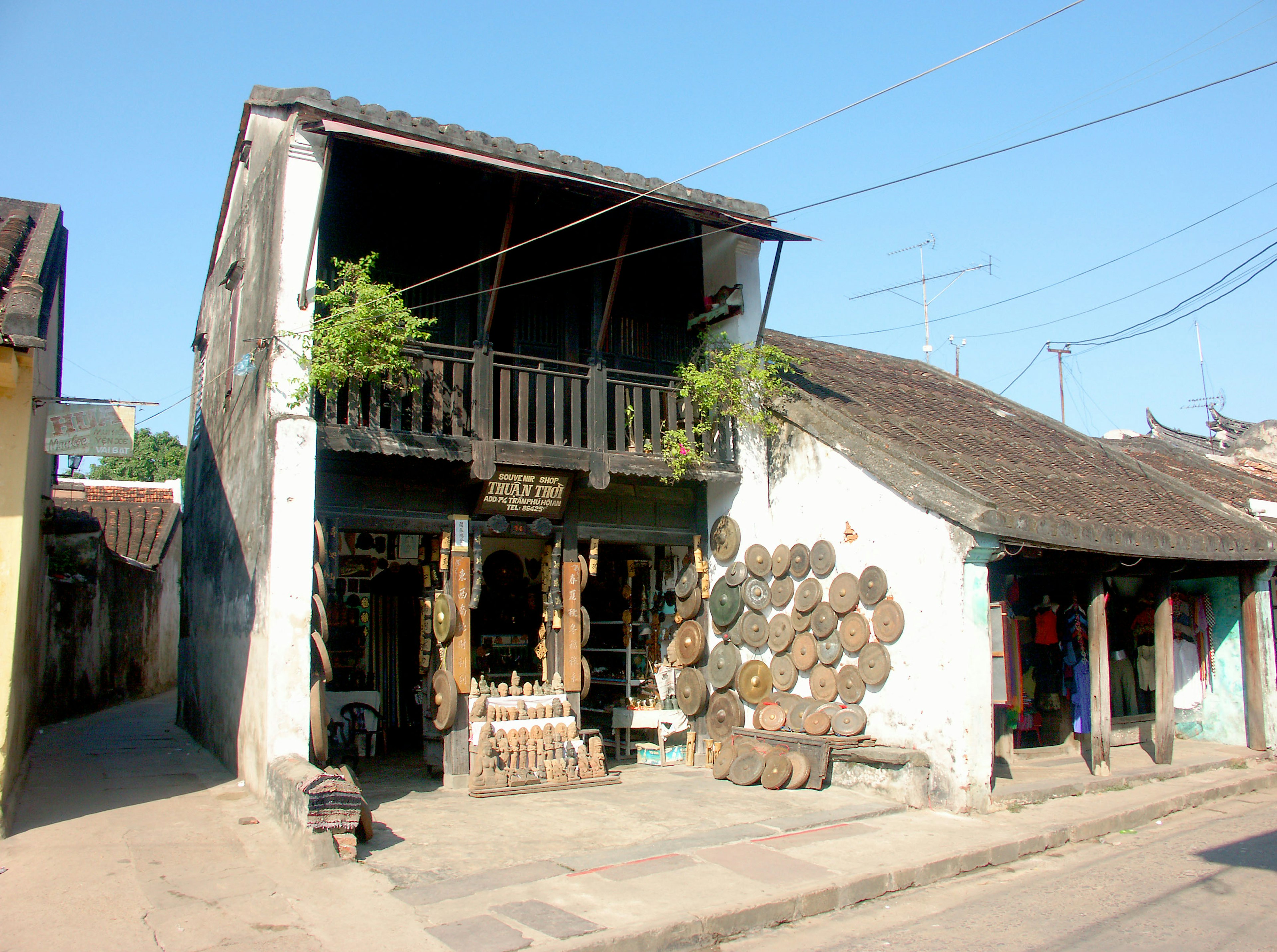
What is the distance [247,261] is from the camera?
10633 millimetres

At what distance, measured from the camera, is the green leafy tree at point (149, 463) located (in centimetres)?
3981

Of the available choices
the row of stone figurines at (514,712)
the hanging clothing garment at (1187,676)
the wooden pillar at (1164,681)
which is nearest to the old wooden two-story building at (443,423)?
the row of stone figurines at (514,712)

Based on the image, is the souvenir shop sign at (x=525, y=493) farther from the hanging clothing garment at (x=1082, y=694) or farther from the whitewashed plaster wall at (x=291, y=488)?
the hanging clothing garment at (x=1082, y=694)

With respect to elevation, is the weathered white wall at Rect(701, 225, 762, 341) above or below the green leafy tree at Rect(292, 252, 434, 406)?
above

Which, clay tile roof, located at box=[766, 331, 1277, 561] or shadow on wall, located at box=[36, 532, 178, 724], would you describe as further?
shadow on wall, located at box=[36, 532, 178, 724]

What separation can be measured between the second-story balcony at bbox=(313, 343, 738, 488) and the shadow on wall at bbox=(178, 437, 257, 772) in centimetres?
200

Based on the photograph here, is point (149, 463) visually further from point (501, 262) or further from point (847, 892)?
point (847, 892)

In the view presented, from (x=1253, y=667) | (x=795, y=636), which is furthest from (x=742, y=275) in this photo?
(x=1253, y=667)

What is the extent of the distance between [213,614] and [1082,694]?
11014 millimetres

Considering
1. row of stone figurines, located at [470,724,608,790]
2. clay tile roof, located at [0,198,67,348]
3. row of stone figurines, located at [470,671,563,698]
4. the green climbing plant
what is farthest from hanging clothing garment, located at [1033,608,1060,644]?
clay tile roof, located at [0,198,67,348]

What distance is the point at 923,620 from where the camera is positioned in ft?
28.6

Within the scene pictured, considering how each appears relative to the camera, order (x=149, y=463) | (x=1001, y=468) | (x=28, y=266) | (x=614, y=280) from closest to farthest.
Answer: (x=28, y=266) < (x=614, y=280) < (x=1001, y=468) < (x=149, y=463)

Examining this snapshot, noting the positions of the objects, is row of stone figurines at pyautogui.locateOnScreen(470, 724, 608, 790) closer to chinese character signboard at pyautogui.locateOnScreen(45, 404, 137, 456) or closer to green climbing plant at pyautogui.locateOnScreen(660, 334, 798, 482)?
green climbing plant at pyautogui.locateOnScreen(660, 334, 798, 482)

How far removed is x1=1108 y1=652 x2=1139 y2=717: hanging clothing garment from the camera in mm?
13031
